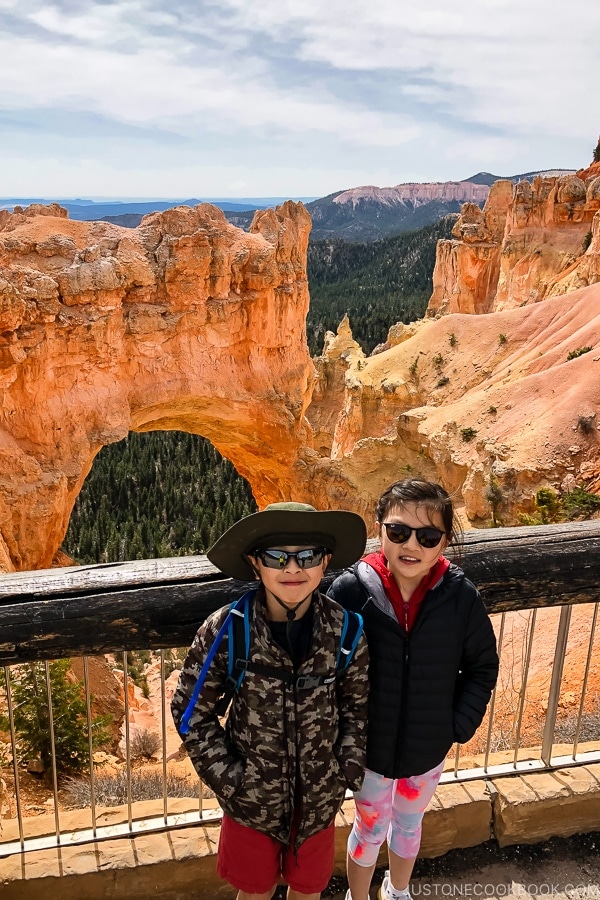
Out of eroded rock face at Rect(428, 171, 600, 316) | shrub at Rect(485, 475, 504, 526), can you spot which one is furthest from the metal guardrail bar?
eroded rock face at Rect(428, 171, 600, 316)

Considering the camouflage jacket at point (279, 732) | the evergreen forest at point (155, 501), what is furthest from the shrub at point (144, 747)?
the evergreen forest at point (155, 501)

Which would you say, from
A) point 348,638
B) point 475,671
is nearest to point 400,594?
point 348,638

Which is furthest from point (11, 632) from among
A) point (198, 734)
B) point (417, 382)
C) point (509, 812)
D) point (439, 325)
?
point (439, 325)

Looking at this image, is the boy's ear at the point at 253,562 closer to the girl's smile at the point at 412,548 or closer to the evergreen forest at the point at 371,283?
the girl's smile at the point at 412,548

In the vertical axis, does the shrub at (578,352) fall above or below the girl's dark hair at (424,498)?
below

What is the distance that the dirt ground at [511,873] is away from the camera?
287cm

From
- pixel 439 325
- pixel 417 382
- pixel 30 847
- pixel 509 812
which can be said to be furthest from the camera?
pixel 439 325

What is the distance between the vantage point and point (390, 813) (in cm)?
260

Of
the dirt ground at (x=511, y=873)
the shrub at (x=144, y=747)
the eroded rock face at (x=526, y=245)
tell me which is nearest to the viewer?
the dirt ground at (x=511, y=873)

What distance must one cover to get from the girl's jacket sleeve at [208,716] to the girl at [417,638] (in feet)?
1.65

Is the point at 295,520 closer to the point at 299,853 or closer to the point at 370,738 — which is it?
the point at 370,738

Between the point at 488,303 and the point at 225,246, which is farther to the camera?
the point at 488,303

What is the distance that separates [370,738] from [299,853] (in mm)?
463

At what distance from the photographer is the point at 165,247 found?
1384 centimetres
